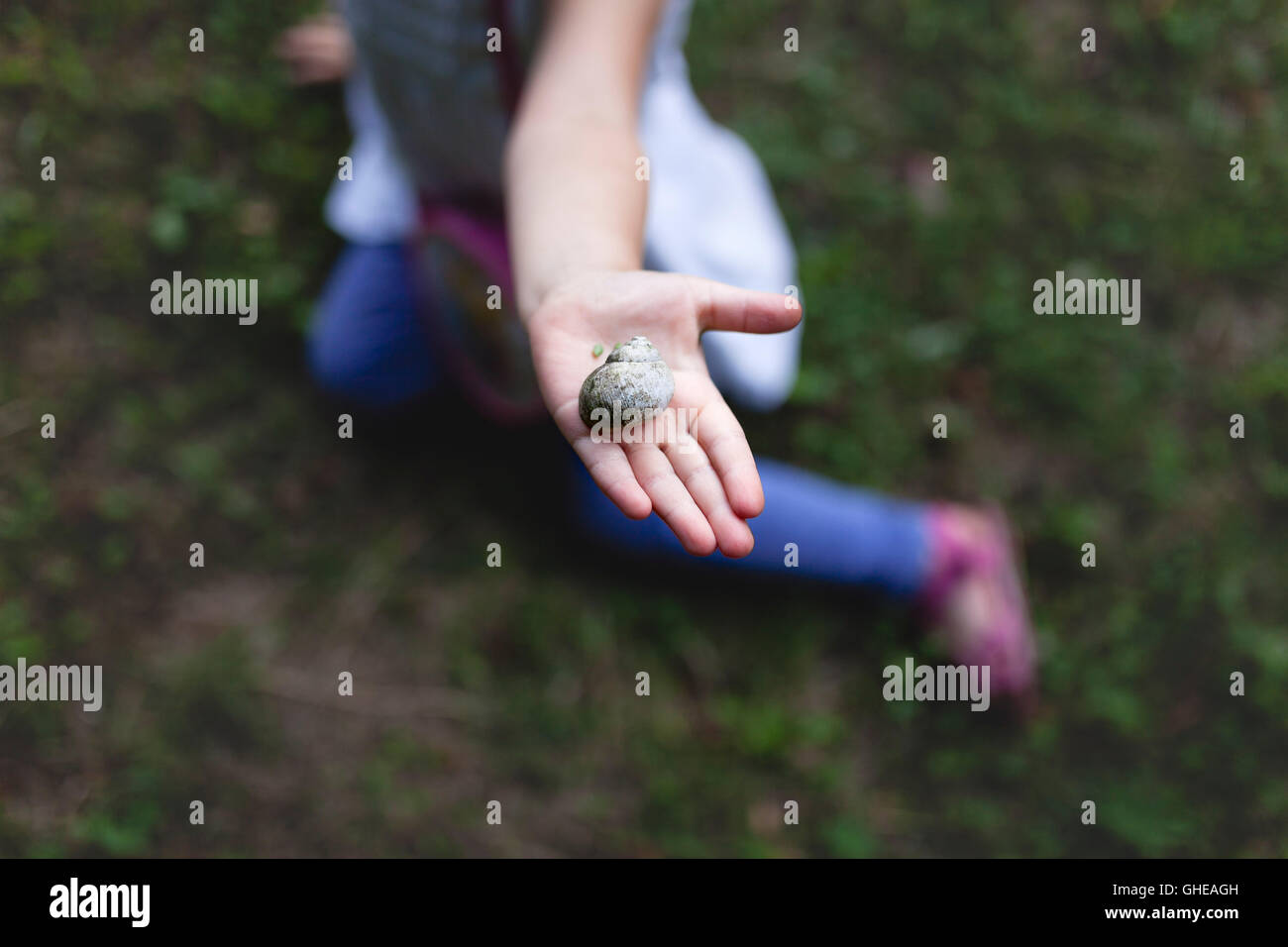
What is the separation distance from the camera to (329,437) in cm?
326

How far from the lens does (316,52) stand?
3533mm

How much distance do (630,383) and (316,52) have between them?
8.45 ft

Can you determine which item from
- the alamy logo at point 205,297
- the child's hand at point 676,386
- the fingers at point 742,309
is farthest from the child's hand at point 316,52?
the fingers at point 742,309

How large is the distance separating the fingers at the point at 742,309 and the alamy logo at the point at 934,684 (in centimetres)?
175

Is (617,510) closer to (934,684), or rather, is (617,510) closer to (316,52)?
(934,684)

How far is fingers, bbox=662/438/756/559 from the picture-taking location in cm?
167

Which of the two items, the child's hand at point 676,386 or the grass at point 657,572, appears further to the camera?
the grass at point 657,572

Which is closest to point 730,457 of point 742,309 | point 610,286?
point 742,309

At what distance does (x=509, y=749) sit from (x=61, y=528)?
1638 mm

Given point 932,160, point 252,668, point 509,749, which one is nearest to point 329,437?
point 252,668

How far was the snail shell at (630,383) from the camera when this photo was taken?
174cm

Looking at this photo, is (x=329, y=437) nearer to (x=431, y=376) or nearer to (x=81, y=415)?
(x=431, y=376)
